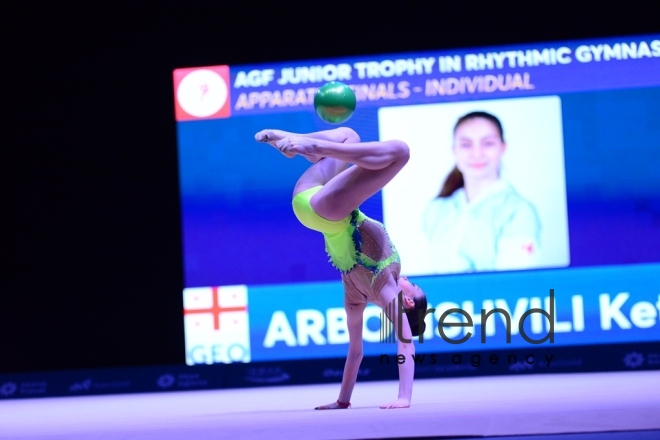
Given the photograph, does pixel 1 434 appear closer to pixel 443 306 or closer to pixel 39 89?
pixel 443 306

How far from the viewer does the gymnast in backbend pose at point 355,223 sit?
10.8 ft

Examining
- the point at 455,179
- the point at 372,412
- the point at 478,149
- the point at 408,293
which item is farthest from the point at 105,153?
the point at 372,412

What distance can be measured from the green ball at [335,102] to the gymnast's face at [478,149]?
2.66 metres

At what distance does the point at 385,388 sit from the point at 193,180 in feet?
6.96

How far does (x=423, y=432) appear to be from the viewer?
9.16 ft

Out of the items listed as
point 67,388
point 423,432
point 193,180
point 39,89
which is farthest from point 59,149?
point 423,432

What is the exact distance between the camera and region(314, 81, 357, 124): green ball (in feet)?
11.4

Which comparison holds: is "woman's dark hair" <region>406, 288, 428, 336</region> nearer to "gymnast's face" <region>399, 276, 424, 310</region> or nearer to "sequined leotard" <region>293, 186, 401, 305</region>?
"gymnast's face" <region>399, 276, 424, 310</region>

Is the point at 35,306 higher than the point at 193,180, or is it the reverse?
the point at 193,180

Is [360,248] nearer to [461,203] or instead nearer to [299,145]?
[299,145]

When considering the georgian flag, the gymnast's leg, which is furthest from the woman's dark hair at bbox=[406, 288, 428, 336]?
the georgian flag

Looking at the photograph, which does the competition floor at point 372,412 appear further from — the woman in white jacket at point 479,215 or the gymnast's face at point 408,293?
the woman in white jacket at point 479,215

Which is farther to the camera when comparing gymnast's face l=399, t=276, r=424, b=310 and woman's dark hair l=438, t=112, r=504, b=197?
woman's dark hair l=438, t=112, r=504, b=197

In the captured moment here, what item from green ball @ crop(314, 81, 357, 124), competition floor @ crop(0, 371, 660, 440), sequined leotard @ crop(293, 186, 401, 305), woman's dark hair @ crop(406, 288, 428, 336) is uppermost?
green ball @ crop(314, 81, 357, 124)
